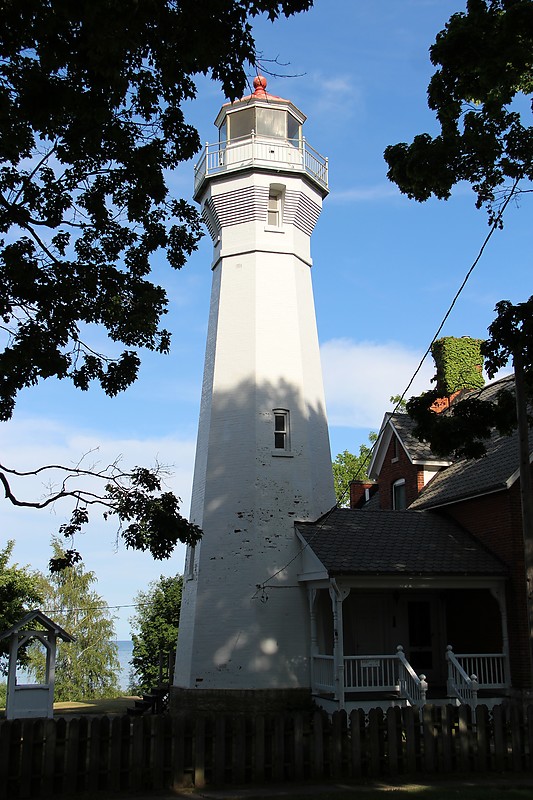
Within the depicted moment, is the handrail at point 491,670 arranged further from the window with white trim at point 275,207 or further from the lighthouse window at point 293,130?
the lighthouse window at point 293,130

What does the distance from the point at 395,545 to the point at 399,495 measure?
6283mm

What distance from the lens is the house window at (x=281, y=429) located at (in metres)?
21.3

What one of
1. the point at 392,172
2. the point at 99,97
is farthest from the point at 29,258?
the point at 392,172

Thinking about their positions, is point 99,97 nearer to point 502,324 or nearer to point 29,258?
point 29,258

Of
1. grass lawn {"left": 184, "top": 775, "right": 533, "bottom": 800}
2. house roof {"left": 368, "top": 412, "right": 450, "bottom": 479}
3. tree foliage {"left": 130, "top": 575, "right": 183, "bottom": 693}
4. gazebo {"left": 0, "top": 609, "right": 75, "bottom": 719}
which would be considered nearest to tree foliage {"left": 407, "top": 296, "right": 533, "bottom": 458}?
grass lawn {"left": 184, "top": 775, "right": 533, "bottom": 800}

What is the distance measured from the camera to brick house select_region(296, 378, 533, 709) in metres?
17.8

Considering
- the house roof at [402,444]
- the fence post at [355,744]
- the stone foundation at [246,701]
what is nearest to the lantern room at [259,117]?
the house roof at [402,444]

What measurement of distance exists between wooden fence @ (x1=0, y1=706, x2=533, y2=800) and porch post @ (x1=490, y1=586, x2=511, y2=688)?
19.5 feet

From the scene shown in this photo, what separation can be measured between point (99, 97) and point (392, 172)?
546cm

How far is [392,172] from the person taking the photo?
12.8 m

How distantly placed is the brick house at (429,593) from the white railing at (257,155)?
29.6 feet

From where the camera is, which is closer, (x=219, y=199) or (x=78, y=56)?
(x=78, y=56)

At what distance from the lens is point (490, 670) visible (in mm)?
18516

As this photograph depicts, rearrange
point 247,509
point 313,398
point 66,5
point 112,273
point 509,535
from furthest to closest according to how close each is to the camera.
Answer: point 313,398, point 247,509, point 509,535, point 112,273, point 66,5
